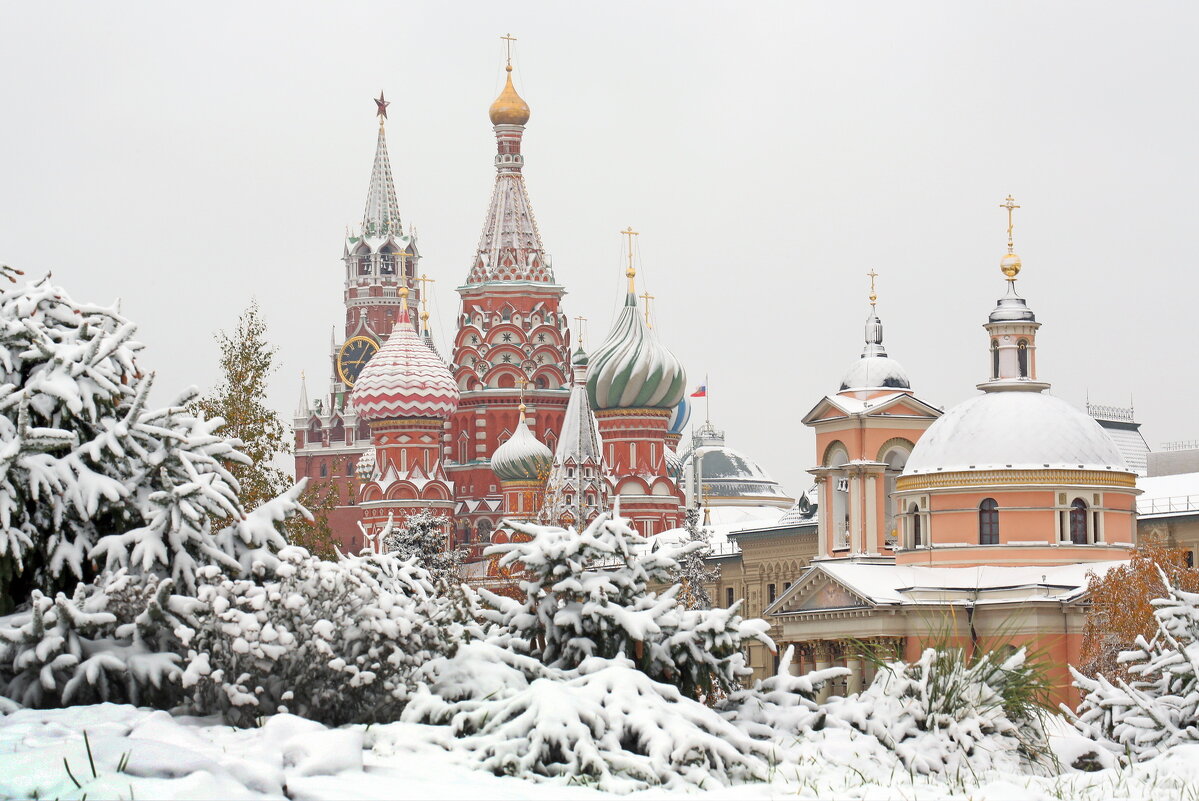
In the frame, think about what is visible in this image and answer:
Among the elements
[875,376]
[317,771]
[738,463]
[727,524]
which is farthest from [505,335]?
[317,771]

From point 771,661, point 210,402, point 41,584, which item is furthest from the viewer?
point 771,661

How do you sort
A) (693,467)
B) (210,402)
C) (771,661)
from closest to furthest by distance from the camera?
(210,402), (771,661), (693,467)

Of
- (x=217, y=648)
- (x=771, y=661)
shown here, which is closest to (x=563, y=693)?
(x=217, y=648)

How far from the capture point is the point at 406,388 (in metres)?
88.1

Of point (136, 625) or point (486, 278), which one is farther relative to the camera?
point (486, 278)

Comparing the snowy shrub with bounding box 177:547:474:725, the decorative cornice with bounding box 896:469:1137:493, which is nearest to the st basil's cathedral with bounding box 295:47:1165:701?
the decorative cornice with bounding box 896:469:1137:493

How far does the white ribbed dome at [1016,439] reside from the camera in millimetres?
49344

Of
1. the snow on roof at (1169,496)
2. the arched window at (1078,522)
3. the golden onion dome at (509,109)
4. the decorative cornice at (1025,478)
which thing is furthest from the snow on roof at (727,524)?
the golden onion dome at (509,109)

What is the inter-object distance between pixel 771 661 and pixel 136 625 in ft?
171

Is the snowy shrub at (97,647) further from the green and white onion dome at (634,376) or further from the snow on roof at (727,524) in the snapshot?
the green and white onion dome at (634,376)

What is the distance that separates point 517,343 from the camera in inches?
3573

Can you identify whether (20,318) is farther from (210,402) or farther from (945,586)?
(945,586)

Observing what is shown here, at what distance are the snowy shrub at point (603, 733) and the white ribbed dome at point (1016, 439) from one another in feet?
123

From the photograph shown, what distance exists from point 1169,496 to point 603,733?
50.1 meters
